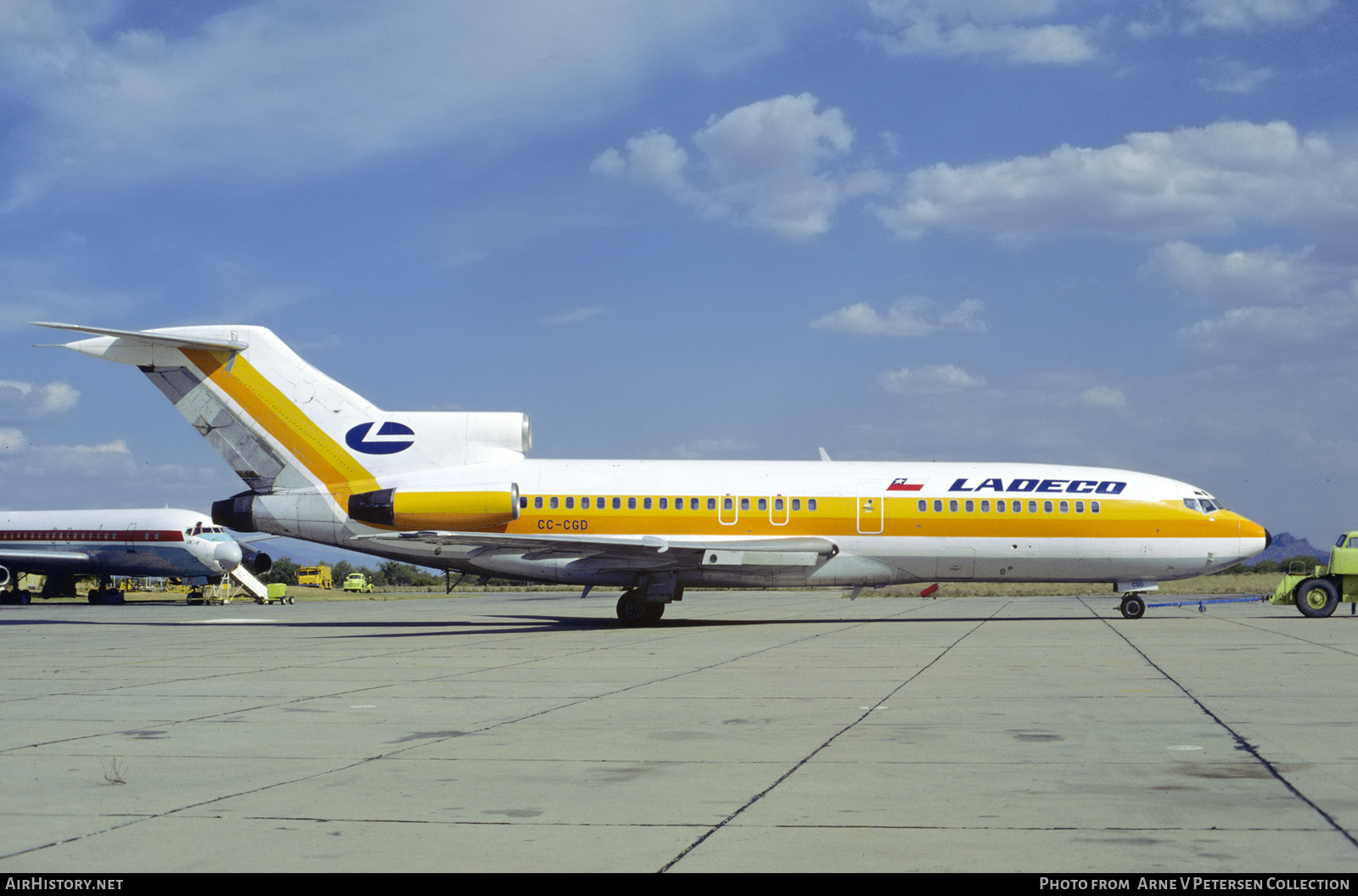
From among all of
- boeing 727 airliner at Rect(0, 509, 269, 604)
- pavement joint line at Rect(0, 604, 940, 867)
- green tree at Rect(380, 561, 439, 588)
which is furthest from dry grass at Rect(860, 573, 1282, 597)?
green tree at Rect(380, 561, 439, 588)

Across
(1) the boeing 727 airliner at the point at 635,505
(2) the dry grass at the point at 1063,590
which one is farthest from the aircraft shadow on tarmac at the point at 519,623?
(2) the dry grass at the point at 1063,590

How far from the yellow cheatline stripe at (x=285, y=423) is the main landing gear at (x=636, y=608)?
634 centimetres

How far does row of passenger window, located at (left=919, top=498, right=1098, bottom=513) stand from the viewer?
25656mm

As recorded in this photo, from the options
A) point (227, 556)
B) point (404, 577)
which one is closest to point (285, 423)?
point (227, 556)

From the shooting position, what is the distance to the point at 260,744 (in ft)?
28.3

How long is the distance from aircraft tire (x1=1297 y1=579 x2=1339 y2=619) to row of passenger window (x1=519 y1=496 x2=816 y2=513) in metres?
11.7

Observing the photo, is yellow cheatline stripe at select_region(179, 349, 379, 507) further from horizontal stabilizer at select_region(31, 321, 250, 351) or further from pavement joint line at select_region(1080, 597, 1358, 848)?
pavement joint line at select_region(1080, 597, 1358, 848)

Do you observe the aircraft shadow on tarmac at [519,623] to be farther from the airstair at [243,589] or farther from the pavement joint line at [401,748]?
the airstair at [243,589]

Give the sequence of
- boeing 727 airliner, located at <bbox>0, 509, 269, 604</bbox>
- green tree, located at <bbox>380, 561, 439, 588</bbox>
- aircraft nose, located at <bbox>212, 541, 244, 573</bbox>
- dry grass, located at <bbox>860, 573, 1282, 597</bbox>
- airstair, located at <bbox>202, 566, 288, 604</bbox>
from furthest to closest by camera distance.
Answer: green tree, located at <bbox>380, 561, 439, 588</bbox>
dry grass, located at <bbox>860, 573, 1282, 597</bbox>
airstair, located at <bbox>202, 566, 288, 604</bbox>
boeing 727 airliner, located at <bbox>0, 509, 269, 604</bbox>
aircraft nose, located at <bbox>212, 541, 244, 573</bbox>

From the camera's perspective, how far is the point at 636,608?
84.4 feet

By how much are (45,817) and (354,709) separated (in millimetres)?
4686

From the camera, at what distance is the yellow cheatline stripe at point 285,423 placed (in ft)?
86.1

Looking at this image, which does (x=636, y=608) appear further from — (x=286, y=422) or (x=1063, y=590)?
(x=1063, y=590)
